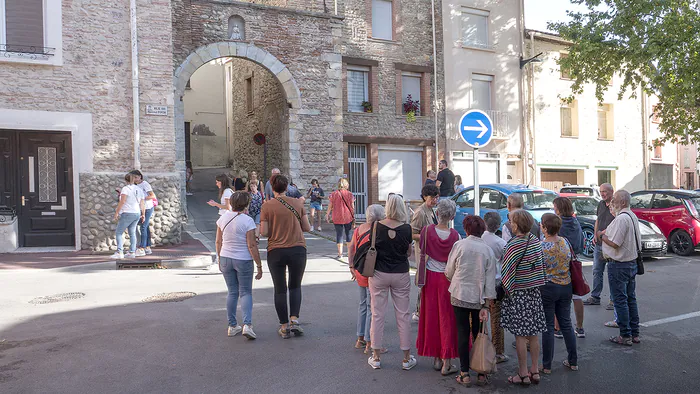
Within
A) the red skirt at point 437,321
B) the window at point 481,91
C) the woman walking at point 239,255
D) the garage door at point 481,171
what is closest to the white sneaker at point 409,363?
the red skirt at point 437,321

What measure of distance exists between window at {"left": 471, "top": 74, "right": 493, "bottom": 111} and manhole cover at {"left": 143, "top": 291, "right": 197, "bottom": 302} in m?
17.5

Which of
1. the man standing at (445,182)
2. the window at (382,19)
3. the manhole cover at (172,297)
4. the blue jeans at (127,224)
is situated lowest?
the manhole cover at (172,297)

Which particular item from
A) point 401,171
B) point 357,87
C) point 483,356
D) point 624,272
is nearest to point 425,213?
point 483,356

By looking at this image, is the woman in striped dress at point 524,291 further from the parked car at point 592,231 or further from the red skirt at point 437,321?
the parked car at point 592,231

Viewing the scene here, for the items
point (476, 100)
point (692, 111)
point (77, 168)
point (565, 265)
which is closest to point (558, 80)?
point (476, 100)

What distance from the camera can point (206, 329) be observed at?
651 cm

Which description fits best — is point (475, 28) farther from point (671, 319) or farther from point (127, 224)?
point (671, 319)

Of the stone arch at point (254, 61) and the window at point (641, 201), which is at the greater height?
the stone arch at point (254, 61)

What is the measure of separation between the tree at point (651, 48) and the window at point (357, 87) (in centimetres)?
672

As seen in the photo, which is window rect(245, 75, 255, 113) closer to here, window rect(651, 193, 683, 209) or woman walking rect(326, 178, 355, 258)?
woman walking rect(326, 178, 355, 258)

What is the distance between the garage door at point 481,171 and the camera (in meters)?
23.3

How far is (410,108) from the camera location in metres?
22.2

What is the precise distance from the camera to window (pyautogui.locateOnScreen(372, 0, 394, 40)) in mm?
21719

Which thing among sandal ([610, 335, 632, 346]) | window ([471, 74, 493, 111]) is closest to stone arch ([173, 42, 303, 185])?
window ([471, 74, 493, 111])
